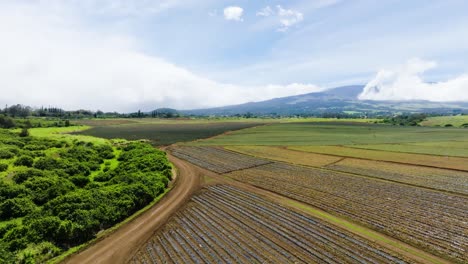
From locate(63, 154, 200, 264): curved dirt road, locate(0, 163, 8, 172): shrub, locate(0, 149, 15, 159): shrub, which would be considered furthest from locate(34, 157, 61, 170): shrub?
locate(63, 154, 200, 264): curved dirt road

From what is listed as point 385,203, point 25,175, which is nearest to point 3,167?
point 25,175

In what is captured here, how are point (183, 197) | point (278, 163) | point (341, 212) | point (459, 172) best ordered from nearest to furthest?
point (341, 212) < point (183, 197) < point (459, 172) < point (278, 163)

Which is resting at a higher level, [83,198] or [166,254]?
[83,198]

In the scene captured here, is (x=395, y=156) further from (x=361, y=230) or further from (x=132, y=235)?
(x=132, y=235)

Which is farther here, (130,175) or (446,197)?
(130,175)

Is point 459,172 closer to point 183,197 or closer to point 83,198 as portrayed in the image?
point 183,197

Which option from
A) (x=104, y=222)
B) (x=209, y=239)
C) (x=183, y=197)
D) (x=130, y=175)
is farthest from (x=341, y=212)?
(x=130, y=175)

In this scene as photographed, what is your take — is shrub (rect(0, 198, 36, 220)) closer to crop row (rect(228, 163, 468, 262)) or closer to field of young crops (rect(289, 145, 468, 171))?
crop row (rect(228, 163, 468, 262))

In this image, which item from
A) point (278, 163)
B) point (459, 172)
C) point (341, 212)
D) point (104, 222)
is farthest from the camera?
point (278, 163)
